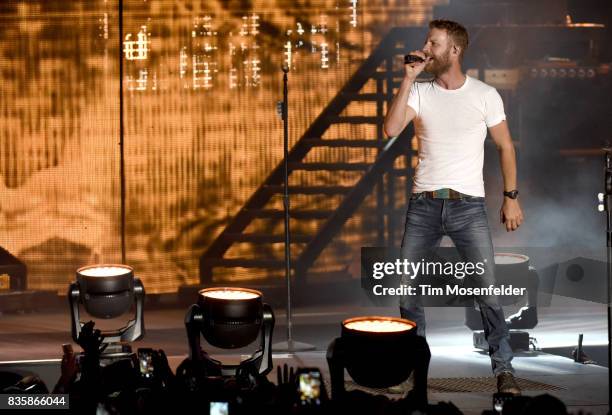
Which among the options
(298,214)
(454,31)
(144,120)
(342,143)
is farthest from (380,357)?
(342,143)

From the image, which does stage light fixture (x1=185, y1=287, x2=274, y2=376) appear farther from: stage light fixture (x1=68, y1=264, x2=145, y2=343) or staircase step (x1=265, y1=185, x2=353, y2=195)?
staircase step (x1=265, y1=185, x2=353, y2=195)

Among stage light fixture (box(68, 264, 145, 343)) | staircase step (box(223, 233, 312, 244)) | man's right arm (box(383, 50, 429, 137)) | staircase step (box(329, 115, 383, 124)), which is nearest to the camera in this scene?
man's right arm (box(383, 50, 429, 137))

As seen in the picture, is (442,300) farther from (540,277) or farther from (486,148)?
(486,148)

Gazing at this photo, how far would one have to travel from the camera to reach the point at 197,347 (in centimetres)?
448

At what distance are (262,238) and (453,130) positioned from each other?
13.7ft

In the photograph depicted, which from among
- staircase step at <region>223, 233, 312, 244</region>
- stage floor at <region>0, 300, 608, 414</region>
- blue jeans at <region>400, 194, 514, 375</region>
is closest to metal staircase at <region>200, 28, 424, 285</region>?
staircase step at <region>223, 233, 312, 244</region>

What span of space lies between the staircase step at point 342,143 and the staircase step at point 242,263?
3.35ft

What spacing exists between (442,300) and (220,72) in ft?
12.6

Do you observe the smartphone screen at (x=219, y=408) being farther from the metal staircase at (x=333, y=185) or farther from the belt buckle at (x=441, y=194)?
the metal staircase at (x=333, y=185)

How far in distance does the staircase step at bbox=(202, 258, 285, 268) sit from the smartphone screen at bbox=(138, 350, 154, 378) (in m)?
5.09

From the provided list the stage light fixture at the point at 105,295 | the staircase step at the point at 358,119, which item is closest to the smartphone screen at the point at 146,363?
the stage light fixture at the point at 105,295

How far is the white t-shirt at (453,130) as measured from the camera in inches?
197

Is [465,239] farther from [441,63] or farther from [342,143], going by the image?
[342,143]

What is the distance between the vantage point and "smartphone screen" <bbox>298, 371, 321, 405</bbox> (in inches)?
123
